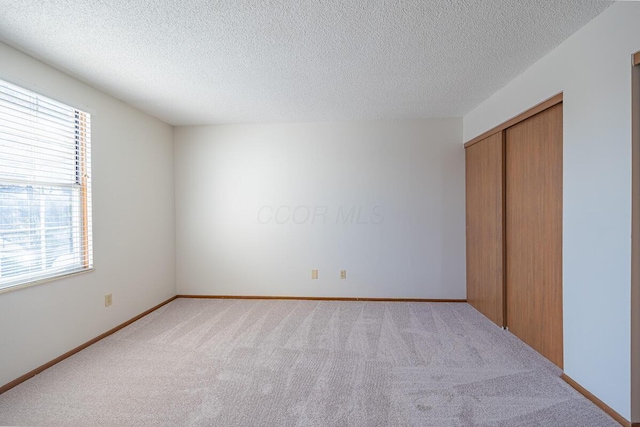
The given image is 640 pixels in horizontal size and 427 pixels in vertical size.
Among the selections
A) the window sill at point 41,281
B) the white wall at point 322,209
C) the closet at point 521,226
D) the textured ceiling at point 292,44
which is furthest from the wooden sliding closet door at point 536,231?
the window sill at point 41,281

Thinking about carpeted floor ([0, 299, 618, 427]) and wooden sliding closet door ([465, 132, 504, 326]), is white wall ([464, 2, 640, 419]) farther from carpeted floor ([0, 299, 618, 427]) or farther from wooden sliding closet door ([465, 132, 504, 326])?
wooden sliding closet door ([465, 132, 504, 326])

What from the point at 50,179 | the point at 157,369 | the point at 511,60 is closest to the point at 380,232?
the point at 511,60

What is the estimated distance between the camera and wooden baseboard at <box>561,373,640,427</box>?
1.80 metres

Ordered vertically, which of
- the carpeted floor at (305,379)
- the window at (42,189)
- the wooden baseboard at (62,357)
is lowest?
the carpeted floor at (305,379)

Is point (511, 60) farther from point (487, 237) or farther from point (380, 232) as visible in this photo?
point (380, 232)

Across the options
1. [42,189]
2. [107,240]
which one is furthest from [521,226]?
[42,189]

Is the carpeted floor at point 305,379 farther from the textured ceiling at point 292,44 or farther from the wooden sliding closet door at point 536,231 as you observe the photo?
the textured ceiling at point 292,44

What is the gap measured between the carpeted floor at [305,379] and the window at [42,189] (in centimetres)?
85

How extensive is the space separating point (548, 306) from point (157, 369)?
10.3ft

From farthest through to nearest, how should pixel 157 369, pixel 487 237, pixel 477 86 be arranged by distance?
pixel 487 237 < pixel 477 86 < pixel 157 369

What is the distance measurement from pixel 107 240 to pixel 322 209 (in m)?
2.50

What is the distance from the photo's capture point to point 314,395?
2.16m

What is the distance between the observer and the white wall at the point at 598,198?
181 centimetres

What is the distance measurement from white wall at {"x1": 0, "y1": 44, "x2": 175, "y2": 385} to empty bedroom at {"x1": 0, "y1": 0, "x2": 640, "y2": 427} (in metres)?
0.02
